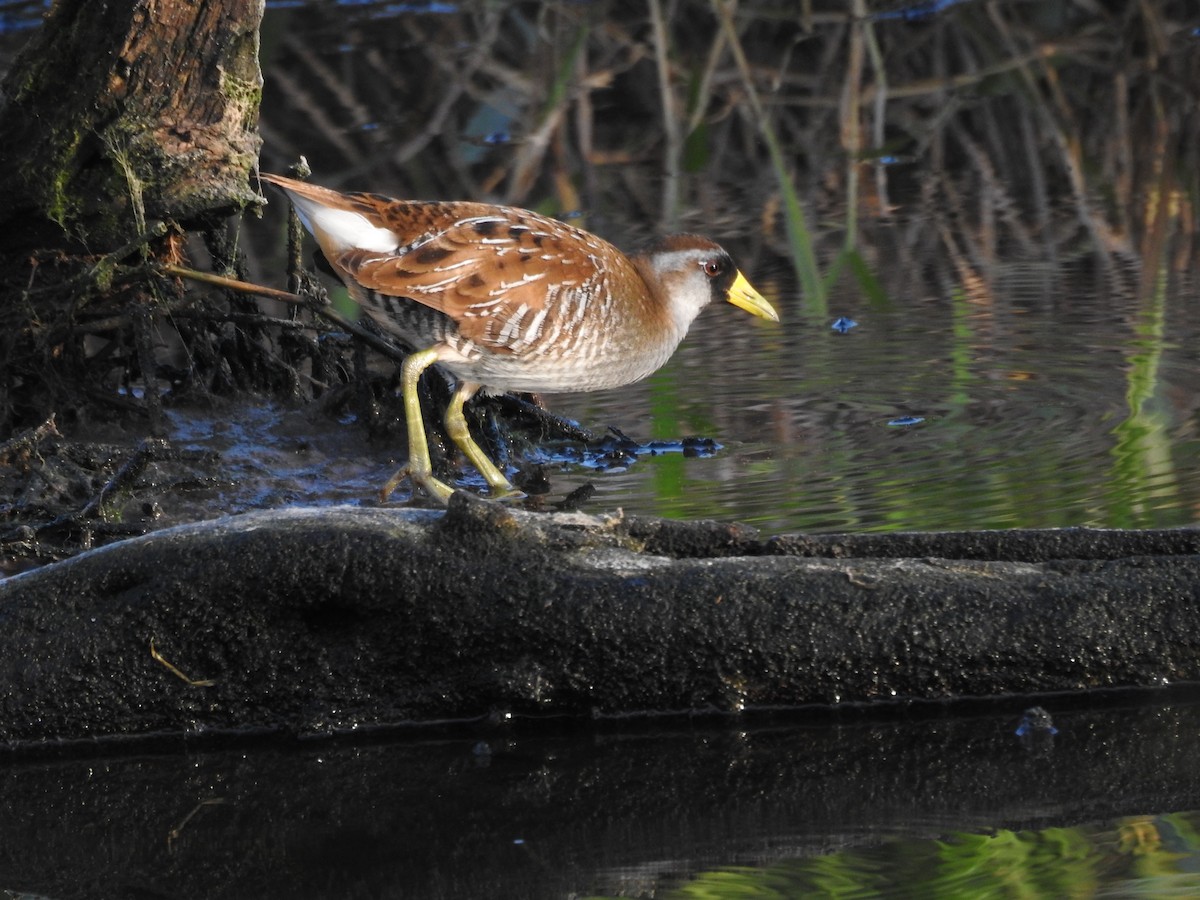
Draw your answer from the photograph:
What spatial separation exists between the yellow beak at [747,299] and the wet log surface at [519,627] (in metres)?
2.39

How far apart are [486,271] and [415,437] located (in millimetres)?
518

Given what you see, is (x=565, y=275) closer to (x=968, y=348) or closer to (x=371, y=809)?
(x=968, y=348)

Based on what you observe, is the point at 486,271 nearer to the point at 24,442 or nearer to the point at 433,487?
the point at 433,487

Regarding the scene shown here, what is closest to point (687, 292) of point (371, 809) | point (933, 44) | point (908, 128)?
point (371, 809)

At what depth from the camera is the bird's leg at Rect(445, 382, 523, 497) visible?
530 cm

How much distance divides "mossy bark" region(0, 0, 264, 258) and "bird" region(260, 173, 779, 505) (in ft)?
0.86

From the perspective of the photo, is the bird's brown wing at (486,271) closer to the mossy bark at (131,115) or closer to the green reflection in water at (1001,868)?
the mossy bark at (131,115)

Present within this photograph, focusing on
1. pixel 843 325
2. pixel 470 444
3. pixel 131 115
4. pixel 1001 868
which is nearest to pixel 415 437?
pixel 470 444

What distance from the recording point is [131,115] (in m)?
5.11

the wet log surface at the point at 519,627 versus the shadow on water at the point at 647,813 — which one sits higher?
the wet log surface at the point at 519,627

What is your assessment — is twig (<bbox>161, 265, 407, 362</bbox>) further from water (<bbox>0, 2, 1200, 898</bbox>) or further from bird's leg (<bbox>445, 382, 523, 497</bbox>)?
water (<bbox>0, 2, 1200, 898</bbox>)

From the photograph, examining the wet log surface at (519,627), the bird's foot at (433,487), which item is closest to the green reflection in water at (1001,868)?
the wet log surface at (519,627)

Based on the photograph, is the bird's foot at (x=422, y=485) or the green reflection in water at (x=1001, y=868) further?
the bird's foot at (x=422, y=485)

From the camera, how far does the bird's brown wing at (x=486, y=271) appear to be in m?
5.04
